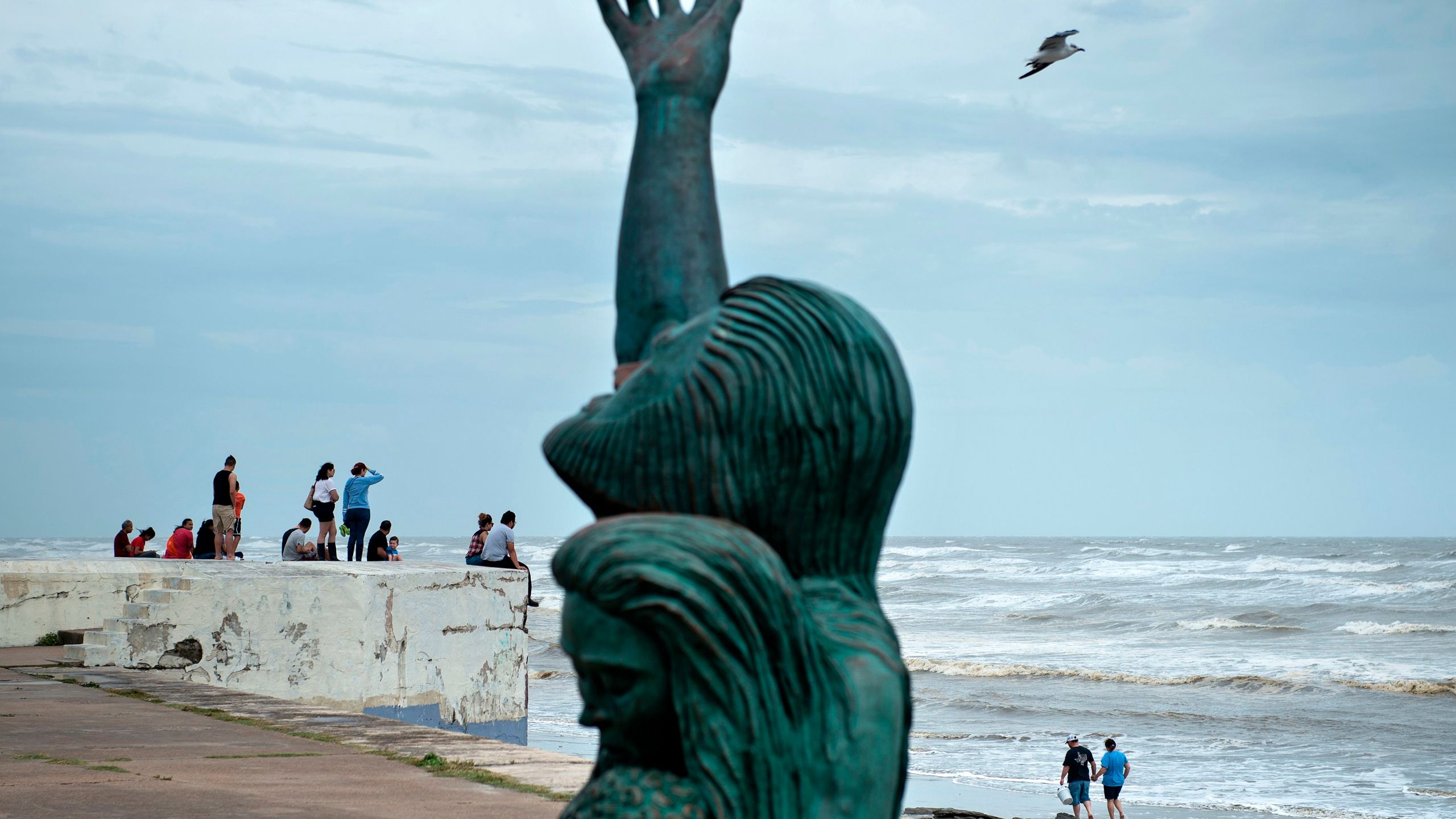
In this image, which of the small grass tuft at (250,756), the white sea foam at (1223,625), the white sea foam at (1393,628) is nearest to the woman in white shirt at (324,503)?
the small grass tuft at (250,756)

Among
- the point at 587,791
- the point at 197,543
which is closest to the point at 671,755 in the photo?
the point at 587,791

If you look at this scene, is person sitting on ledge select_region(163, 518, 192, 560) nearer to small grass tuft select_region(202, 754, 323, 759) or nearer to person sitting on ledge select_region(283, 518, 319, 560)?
person sitting on ledge select_region(283, 518, 319, 560)

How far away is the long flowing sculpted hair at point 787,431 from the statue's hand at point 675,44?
51cm

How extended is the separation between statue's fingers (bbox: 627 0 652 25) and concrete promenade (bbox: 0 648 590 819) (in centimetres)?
348

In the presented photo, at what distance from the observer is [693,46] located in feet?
7.61

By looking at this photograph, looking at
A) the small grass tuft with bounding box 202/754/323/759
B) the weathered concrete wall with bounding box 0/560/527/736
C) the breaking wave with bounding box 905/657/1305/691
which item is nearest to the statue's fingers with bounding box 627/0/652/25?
the small grass tuft with bounding box 202/754/323/759

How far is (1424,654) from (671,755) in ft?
78.6

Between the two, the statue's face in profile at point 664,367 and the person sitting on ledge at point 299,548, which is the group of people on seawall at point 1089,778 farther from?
the statue's face in profile at point 664,367

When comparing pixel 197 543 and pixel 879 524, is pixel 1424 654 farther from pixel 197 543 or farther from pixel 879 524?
pixel 879 524

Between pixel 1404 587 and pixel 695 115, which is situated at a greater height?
pixel 695 115

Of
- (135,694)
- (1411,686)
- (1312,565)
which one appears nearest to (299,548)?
(135,694)

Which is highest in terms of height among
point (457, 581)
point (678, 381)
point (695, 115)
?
point (695, 115)

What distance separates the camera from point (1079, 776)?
1113 cm

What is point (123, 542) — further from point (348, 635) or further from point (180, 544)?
point (348, 635)
